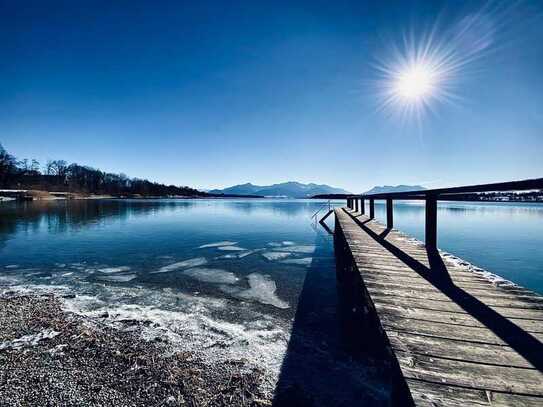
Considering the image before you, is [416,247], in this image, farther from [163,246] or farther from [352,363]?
[163,246]

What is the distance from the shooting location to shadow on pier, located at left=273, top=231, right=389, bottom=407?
10.3ft

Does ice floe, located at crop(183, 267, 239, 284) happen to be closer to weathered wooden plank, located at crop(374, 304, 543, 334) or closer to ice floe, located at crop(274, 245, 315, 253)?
ice floe, located at crop(274, 245, 315, 253)

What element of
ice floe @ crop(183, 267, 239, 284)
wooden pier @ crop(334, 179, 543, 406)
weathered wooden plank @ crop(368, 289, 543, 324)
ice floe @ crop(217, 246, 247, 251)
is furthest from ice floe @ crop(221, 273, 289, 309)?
ice floe @ crop(217, 246, 247, 251)

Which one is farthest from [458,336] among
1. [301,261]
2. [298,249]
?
[298,249]

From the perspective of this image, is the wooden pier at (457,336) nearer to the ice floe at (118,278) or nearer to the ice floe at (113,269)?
the ice floe at (118,278)

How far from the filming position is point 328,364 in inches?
149

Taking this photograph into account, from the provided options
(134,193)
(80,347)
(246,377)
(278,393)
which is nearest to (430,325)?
(278,393)

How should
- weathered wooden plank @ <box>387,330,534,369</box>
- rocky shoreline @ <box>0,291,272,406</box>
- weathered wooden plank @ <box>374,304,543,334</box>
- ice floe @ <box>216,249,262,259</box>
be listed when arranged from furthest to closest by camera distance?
ice floe @ <box>216,249,262,259</box>, rocky shoreline @ <box>0,291,272,406</box>, weathered wooden plank @ <box>374,304,543,334</box>, weathered wooden plank @ <box>387,330,534,369</box>

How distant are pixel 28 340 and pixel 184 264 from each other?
528 cm

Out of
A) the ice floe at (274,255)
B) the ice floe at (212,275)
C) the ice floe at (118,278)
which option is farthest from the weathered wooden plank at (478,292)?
the ice floe at (274,255)

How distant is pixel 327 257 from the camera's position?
11.5 meters

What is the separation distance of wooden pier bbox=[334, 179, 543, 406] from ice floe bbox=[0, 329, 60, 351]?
5.15 m

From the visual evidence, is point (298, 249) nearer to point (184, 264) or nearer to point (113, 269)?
point (184, 264)

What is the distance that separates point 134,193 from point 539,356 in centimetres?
14770
